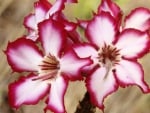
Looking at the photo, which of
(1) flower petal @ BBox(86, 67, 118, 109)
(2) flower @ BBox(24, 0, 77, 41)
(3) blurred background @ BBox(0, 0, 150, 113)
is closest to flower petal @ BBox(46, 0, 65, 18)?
(2) flower @ BBox(24, 0, 77, 41)

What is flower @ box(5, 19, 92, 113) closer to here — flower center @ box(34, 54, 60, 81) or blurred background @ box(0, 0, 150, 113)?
flower center @ box(34, 54, 60, 81)

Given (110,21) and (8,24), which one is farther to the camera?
(8,24)

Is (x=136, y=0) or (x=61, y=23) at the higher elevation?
(x=61, y=23)

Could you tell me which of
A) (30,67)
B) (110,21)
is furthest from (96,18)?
(30,67)

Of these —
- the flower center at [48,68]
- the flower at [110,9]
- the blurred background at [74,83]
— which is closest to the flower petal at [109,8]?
the flower at [110,9]

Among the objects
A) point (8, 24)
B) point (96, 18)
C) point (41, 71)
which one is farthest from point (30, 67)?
point (8, 24)

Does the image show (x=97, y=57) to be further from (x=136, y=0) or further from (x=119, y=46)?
(x=136, y=0)

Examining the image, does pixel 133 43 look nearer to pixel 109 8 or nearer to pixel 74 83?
pixel 109 8
